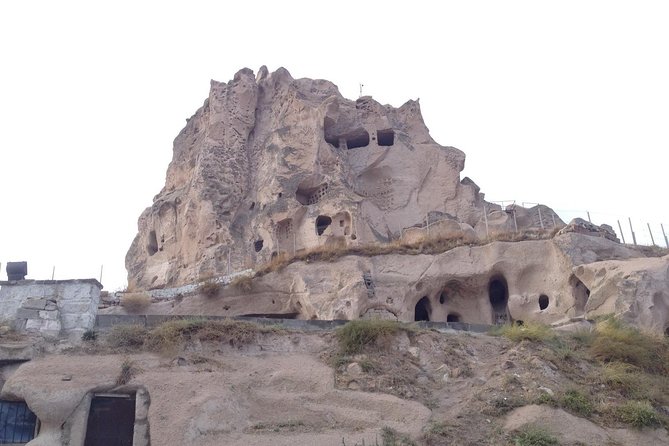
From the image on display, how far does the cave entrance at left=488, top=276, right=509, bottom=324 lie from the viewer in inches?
949

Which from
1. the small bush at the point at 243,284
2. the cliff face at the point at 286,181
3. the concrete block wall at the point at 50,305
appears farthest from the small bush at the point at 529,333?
the cliff face at the point at 286,181

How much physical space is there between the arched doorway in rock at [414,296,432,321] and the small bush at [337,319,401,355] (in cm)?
867

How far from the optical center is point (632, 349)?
15648 mm

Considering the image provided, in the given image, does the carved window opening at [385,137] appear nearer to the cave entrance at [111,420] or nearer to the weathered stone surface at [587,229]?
the weathered stone surface at [587,229]

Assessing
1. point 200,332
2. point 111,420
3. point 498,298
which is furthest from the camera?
point 498,298

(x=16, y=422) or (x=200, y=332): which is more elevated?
(x=200, y=332)

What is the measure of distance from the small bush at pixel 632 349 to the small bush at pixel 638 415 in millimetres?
2372

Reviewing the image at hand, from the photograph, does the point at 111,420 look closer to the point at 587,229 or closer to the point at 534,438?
the point at 534,438

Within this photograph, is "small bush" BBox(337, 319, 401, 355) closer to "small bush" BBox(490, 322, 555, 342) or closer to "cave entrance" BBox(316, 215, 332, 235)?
"small bush" BBox(490, 322, 555, 342)

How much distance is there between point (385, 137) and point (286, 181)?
711cm

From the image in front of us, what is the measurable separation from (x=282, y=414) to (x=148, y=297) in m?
11.1

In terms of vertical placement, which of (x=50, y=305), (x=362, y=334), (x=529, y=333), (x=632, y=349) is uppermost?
(x=50, y=305)

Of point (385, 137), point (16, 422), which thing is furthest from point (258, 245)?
point (16, 422)

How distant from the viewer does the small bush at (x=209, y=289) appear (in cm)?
2327
